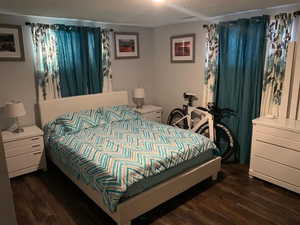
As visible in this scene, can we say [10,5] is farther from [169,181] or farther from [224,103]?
[224,103]

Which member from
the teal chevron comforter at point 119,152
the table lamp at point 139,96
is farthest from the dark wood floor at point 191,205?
the table lamp at point 139,96

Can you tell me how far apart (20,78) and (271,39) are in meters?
3.60

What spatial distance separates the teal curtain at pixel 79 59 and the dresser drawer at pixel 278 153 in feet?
9.07

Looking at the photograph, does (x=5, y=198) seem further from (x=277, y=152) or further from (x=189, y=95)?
(x=189, y=95)

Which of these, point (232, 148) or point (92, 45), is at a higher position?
point (92, 45)

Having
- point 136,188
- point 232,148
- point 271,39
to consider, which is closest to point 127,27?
point 271,39

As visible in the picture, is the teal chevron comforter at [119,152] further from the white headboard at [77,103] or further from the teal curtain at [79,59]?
the teal curtain at [79,59]

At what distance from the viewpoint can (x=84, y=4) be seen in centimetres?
268

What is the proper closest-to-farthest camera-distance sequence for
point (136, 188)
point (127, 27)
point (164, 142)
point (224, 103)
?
point (136, 188) → point (164, 142) → point (224, 103) → point (127, 27)

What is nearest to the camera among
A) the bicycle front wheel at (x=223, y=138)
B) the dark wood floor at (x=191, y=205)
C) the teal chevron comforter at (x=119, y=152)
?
the teal chevron comforter at (x=119, y=152)

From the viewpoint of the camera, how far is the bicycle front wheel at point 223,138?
3631 millimetres

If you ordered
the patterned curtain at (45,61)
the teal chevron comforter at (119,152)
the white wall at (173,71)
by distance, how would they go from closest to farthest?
the teal chevron comforter at (119,152)
the patterned curtain at (45,61)
the white wall at (173,71)

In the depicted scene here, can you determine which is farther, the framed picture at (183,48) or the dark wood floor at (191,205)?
the framed picture at (183,48)

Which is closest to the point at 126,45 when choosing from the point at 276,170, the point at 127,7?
the point at 127,7
